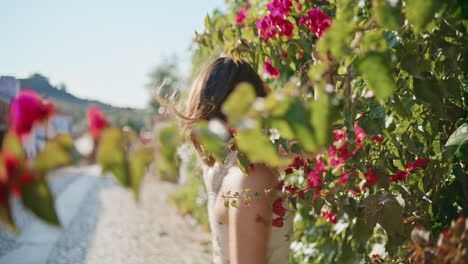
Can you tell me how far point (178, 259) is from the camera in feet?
17.8

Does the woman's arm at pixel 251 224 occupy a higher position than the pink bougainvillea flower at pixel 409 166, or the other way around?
the pink bougainvillea flower at pixel 409 166

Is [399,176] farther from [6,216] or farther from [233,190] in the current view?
[6,216]

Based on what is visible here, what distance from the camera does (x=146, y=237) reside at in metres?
6.51

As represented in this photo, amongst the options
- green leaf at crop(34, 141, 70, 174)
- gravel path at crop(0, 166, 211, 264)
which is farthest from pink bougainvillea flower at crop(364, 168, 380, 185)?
gravel path at crop(0, 166, 211, 264)

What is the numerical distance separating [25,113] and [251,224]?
0.97 metres

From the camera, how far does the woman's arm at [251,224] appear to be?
133cm

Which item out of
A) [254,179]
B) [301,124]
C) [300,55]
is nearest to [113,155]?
[301,124]

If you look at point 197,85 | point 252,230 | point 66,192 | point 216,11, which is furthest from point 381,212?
point 66,192

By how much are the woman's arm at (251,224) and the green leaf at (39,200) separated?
2.98 ft

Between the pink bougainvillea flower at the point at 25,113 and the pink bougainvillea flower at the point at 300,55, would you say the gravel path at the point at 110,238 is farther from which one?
the pink bougainvillea flower at the point at 25,113

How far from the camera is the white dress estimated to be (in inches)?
60.6

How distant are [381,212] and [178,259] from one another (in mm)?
4670

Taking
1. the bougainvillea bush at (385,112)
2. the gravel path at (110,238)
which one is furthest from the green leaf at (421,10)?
Result: the gravel path at (110,238)

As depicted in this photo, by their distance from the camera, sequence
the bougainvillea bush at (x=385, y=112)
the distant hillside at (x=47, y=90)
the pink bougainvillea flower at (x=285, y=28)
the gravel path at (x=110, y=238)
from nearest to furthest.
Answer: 1. the bougainvillea bush at (x=385, y=112)
2. the distant hillside at (x=47, y=90)
3. the pink bougainvillea flower at (x=285, y=28)
4. the gravel path at (x=110, y=238)
